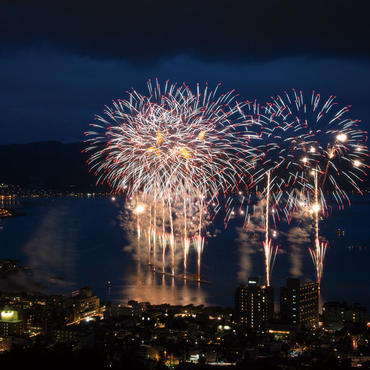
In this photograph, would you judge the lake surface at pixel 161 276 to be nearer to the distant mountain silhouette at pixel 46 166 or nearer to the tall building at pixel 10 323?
the tall building at pixel 10 323

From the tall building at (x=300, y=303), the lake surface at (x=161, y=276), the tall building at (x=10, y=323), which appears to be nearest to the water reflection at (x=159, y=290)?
the lake surface at (x=161, y=276)

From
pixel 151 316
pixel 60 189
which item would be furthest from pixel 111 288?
pixel 60 189

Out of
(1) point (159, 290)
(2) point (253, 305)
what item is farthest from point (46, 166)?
(2) point (253, 305)

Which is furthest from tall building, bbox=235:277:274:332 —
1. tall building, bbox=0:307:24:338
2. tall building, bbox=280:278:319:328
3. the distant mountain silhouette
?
the distant mountain silhouette

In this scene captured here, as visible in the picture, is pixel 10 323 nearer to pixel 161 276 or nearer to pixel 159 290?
pixel 159 290

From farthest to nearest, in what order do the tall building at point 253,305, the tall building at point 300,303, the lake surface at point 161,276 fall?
the lake surface at point 161,276
the tall building at point 300,303
the tall building at point 253,305
